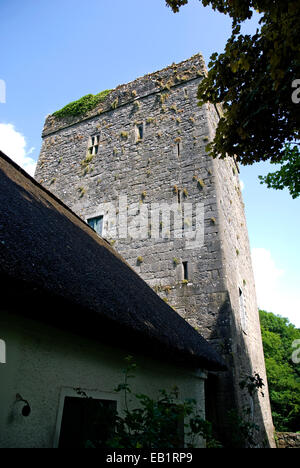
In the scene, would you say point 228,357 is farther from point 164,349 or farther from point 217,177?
point 217,177

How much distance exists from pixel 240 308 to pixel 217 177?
4.03 m

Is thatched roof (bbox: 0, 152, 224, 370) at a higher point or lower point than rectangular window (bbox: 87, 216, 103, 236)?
lower

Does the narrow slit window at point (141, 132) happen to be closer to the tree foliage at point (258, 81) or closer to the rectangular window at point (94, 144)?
the rectangular window at point (94, 144)

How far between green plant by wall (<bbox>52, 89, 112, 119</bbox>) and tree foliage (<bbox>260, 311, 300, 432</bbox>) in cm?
2150

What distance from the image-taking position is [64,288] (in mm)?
2748

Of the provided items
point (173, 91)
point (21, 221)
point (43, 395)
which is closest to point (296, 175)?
point (173, 91)

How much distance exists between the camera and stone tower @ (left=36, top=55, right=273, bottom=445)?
300 inches

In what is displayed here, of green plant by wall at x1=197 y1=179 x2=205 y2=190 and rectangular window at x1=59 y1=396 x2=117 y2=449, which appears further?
green plant by wall at x1=197 y1=179 x2=205 y2=190

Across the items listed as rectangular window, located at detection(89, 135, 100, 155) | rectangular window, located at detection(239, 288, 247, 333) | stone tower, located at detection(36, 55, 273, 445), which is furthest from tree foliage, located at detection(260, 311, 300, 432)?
rectangular window, located at detection(89, 135, 100, 155)

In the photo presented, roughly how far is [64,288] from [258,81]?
11.5 feet

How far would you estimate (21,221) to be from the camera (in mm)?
Answer: 3344

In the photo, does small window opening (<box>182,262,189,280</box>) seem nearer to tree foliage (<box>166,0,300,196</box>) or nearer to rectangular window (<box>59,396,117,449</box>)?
tree foliage (<box>166,0,300,196</box>)

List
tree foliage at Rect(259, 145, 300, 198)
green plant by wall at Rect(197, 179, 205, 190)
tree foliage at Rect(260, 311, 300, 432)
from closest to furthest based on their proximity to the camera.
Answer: tree foliage at Rect(259, 145, 300, 198)
green plant by wall at Rect(197, 179, 205, 190)
tree foliage at Rect(260, 311, 300, 432)

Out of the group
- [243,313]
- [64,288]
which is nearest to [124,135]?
[243,313]
